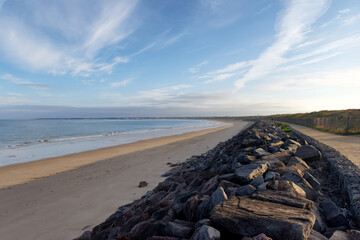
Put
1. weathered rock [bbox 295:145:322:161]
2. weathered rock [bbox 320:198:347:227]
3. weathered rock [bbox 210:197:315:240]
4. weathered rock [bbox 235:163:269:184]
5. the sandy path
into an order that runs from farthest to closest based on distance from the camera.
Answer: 1. the sandy path
2. weathered rock [bbox 295:145:322:161]
3. weathered rock [bbox 235:163:269:184]
4. weathered rock [bbox 320:198:347:227]
5. weathered rock [bbox 210:197:315:240]

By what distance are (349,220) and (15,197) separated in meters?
9.06

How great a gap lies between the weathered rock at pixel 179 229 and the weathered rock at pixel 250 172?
1.22 m

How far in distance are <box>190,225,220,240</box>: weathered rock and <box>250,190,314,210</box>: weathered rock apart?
29.5 inches

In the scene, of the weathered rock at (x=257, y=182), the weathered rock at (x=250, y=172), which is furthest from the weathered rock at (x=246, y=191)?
the weathered rock at (x=250, y=172)

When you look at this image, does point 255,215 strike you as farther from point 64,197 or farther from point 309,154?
point 64,197

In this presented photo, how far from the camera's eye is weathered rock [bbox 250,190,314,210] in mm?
2295

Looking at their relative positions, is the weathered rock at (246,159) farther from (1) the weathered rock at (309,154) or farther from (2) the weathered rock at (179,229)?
(2) the weathered rock at (179,229)

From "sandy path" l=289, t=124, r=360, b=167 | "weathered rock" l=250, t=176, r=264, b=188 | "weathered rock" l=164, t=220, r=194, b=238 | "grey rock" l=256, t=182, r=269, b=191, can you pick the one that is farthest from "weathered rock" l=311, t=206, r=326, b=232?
"sandy path" l=289, t=124, r=360, b=167

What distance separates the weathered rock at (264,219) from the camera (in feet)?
6.22

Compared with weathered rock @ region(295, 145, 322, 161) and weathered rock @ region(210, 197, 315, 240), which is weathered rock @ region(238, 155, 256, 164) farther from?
weathered rock @ region(210, 197, 315, 240)

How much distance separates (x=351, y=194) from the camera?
2746mm

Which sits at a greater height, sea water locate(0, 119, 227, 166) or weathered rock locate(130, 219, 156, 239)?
weathered rock locate(130, 219, 156, 239)

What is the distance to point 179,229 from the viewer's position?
7.82 ft

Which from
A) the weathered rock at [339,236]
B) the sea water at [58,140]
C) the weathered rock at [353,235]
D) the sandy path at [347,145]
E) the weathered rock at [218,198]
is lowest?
the sea water at [58,140]
